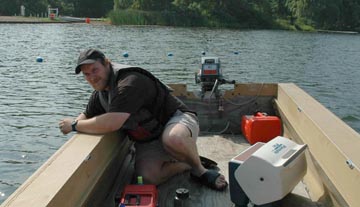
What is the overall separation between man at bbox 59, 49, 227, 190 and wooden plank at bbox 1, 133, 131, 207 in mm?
184

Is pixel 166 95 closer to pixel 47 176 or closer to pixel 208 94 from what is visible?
pixel 47 176

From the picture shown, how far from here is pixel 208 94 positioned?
20.5ft

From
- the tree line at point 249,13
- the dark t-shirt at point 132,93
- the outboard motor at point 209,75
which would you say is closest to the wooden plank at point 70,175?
the dark t-shirt at point 132,93

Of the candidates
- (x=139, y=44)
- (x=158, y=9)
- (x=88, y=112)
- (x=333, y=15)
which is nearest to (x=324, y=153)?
(x=88, y=112)

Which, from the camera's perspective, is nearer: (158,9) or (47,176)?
(47,176)

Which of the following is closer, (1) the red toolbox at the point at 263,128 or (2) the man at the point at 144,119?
(2) the man at the point at 144,119

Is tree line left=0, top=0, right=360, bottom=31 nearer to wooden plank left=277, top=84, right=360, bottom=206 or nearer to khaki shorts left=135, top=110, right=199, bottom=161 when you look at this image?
wooden plank left=277, top=84, right=360, bottom=206

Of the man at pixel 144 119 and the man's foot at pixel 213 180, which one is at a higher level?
the man at pixel 144 119

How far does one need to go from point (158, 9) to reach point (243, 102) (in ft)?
173

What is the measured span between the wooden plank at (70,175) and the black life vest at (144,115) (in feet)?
0.71

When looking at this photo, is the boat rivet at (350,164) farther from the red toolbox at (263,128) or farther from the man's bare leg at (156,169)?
the red toolbox at (263,128)

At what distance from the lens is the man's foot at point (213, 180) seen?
392cm

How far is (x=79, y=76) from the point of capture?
53.5 feet

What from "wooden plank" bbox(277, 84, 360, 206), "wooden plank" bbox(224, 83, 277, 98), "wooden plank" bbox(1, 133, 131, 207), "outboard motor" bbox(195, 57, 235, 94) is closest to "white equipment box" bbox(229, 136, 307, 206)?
"wooden plank" bbox(277, 84, 360, 206)
